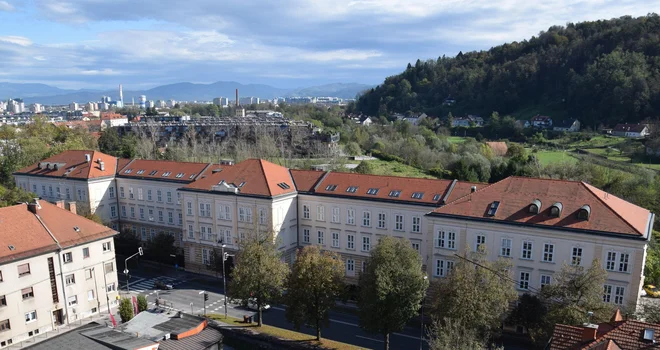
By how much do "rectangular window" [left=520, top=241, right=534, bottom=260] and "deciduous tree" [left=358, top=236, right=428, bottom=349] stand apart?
967 centimetres

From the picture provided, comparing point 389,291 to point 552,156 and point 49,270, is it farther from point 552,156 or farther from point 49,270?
point 552,156

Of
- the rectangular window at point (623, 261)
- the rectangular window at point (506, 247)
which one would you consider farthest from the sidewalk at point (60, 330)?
the rectangular window at point (623, 261)

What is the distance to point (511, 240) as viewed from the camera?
34.4 m

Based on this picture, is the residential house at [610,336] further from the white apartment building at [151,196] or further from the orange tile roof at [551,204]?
the white apartment building at [151,196]

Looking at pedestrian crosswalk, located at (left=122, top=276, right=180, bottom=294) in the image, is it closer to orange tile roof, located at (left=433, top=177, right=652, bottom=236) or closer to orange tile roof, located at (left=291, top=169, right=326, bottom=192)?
orange tile roof, located at (left=291, top=169, right=326, bottom=192)

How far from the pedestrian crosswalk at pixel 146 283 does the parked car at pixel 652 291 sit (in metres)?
44.5

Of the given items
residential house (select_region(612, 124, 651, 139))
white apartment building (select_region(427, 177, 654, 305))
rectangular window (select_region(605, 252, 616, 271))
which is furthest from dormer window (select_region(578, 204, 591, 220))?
residential house (select_region(612, 124, 651, 139))

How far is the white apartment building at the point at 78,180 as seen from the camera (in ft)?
179

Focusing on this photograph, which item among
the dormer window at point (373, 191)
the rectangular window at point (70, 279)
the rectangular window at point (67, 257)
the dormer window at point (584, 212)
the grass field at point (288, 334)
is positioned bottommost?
the grass field at point (288, 334)

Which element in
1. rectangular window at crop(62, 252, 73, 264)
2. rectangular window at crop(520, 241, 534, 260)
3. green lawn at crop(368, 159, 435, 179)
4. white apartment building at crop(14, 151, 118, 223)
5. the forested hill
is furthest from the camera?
the forested hill

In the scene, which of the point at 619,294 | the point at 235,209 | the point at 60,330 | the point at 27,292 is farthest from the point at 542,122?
the point at 27,292

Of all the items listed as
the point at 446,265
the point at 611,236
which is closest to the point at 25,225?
the point at 446,265

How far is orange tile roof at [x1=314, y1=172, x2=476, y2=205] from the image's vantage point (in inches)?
1559

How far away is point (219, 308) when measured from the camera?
39750 millimetres
